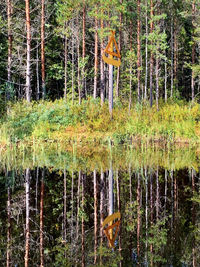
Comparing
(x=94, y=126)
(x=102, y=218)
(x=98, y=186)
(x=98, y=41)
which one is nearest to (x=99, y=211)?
(x=102, y=218)

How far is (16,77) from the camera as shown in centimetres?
3975

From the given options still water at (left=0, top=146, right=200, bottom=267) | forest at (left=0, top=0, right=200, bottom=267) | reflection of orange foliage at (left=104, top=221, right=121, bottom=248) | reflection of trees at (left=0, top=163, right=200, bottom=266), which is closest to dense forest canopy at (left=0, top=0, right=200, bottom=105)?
forest at (left=0, top=0, right=200, bottom=267)

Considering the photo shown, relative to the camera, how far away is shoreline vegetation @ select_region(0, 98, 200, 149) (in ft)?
56.8

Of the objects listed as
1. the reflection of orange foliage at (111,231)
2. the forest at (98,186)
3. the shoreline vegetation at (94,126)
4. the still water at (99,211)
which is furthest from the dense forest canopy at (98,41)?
the reflection of orange foliage at (111,231)

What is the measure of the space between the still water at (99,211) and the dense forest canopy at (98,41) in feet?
38.2

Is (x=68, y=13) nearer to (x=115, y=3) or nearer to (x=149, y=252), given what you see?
(x=115, y=3)

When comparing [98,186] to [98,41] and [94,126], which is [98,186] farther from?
[98,41]

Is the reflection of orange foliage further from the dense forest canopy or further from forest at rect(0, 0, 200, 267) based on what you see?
the dense forest canopy

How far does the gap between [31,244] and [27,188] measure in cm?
347

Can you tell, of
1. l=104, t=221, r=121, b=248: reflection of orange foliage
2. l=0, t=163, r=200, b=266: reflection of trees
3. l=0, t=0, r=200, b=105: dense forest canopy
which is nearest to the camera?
l=0, t=163, r=200, b=266: reflection of trees

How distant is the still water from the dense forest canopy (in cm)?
1163

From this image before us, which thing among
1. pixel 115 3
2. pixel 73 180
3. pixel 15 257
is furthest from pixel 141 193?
pixel 115 3

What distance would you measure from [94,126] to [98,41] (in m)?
11.5

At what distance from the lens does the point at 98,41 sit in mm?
28406
